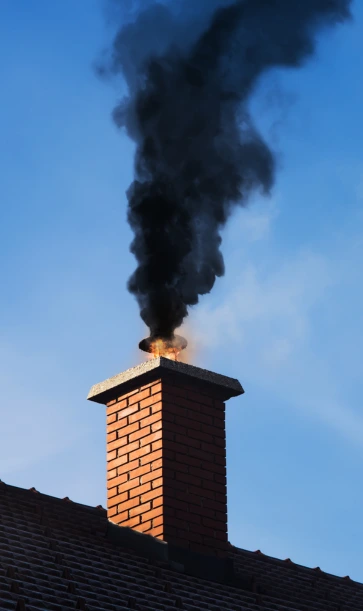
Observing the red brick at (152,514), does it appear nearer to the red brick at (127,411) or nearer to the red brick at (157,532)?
the red brick at (157,532)

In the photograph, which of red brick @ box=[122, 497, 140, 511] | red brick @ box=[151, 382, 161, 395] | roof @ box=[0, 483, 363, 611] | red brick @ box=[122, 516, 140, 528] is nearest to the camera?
roof @ box=[0, 483, 363, 611]

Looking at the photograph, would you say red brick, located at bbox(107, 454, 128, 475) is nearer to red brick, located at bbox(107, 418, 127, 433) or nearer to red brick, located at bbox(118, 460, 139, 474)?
red brick, located at bbox(118, 460, 139, 474)

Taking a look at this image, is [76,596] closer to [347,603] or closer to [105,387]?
[105,387]

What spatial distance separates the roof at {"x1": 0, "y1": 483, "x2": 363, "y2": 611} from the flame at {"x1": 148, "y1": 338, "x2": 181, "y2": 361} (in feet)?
5.73

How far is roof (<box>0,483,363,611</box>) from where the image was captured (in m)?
10.3

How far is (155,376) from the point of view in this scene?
523 inches

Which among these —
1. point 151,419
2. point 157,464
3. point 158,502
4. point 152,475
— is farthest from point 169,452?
point 158,502

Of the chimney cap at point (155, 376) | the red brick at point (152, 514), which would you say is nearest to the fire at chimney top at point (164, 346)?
the chimney cap at point (155, 376)

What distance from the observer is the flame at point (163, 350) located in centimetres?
1411

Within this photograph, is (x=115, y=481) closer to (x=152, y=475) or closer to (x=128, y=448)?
(x=128, y=448)

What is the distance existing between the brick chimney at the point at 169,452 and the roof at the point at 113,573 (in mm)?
226

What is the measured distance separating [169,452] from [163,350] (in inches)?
57.2

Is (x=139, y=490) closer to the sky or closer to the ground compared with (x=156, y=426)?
closer to the ground

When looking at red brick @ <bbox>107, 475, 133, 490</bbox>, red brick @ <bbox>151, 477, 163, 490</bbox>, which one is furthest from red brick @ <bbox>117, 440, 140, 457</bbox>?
red brick @ <bbox>151, 477, 163, 490</bbox>
